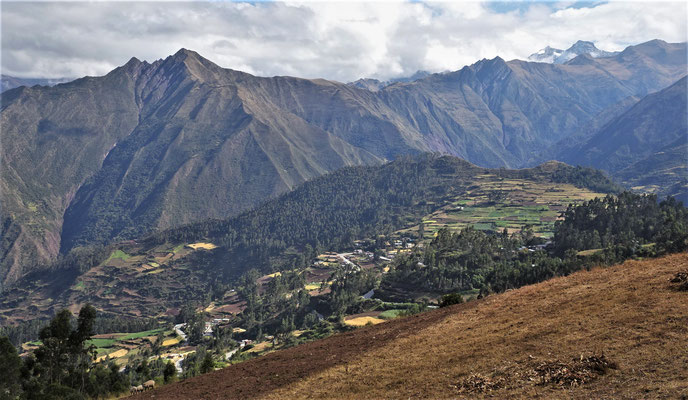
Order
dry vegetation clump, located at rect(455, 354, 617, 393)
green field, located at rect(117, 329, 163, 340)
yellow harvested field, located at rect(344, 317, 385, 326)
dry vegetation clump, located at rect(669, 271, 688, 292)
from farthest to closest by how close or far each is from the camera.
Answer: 1. green field, located at rect(117, 329, 163, 340)
2. yellow harvested field, located at rect(344, 317, 385, 326)
3. dry vegetation clump, located at rect(669, 271, 688, 292)
4. dry vegetation clump, located at rect(455, 354, 617, 393)

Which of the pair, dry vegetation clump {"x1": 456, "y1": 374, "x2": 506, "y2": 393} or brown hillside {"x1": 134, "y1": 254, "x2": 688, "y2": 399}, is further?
dry vegetation clump {"x1": 456, "y1": 374, "x2": 506, "y2": 393}

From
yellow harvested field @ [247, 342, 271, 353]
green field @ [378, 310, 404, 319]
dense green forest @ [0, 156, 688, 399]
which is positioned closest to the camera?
dense green forest @ [0, 156, 688, 399]

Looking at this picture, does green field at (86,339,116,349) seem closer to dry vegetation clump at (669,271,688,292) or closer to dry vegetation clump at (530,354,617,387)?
dry vegetation clump at (530,354,617,387)

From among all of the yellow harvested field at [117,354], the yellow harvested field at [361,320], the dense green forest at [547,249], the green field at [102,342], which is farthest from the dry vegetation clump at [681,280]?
the green field at [102,342]

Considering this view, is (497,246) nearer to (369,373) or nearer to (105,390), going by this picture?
(105,390)

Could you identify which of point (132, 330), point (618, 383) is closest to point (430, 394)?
point (618, 383)

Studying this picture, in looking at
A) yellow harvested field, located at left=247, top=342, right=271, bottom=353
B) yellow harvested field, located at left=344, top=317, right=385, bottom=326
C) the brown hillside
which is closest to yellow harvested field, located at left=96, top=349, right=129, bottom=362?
yellow harvested field, located at left=247, top=342, right=271, bottom=353
